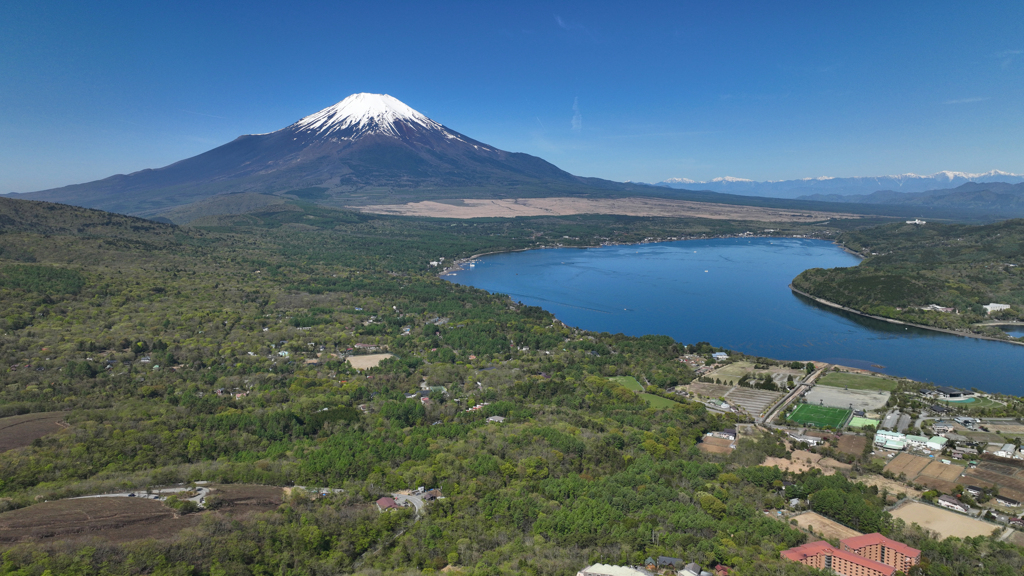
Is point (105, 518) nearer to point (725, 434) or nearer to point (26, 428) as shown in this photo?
point (26, 428)

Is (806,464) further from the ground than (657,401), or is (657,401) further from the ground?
(657,401)

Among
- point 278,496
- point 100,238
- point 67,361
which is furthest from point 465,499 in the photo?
point 100,238

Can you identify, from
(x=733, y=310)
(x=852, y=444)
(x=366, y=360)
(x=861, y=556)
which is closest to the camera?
(x=861, y=556)

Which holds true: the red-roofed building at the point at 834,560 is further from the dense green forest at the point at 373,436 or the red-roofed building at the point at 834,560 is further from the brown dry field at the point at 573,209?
the brown dry field at the point at 573,209

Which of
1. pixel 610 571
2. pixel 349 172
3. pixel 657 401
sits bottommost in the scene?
pixel 657 401

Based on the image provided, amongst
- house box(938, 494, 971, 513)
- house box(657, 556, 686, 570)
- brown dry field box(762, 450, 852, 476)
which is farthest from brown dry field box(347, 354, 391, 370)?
house box(938, 494, 971, 513)

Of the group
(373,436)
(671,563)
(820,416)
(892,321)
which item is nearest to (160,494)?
(373,436)

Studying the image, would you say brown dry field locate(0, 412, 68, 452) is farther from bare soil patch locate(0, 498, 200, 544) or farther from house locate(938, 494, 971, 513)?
house locate(938, 494, 971, 513)
